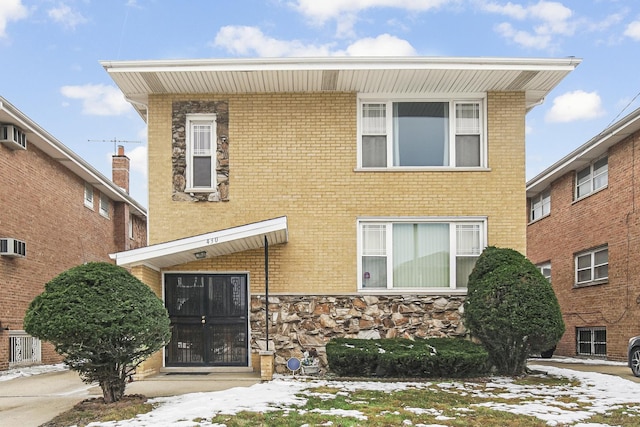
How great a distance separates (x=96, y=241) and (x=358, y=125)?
39.2 ft

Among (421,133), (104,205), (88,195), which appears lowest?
(104,205)

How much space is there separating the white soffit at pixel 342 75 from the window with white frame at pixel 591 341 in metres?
8.76

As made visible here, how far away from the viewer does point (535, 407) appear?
29.0ft

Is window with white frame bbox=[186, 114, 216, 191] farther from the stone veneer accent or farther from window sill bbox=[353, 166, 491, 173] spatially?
window sill bbox=[353, 166, 491, 173]

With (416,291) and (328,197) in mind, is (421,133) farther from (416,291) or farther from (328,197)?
(416,291)

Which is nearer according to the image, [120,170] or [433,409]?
[433,409]

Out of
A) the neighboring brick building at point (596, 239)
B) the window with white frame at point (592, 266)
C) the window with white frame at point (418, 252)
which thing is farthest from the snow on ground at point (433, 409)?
the window with white frame at point (592, 266)

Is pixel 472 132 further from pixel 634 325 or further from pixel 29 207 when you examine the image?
pixel 29 207

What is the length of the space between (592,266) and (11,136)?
16268 millimetres

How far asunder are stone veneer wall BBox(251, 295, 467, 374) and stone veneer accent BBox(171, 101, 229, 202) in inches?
92.0

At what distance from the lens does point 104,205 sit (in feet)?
75.9

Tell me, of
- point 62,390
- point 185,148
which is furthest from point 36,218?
point 62,390

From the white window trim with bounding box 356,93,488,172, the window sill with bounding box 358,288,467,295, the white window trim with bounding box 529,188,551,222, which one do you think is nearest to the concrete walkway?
the window sill with bounding box 358,288,467,295

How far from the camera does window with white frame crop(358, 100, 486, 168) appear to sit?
A: 13.6 meters
